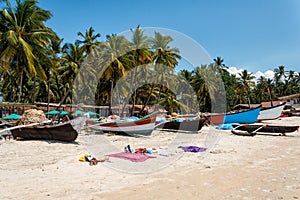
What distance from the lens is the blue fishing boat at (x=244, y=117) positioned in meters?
19.6

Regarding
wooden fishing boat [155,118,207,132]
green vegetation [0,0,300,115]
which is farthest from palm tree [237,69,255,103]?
wooden fishing boat [155,118,207,132]

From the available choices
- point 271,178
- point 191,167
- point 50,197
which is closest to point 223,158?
point 191,167

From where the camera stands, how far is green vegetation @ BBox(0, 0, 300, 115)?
1520 centimetres

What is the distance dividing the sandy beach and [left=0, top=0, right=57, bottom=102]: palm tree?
8.03 meters

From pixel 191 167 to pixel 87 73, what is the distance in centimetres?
2216

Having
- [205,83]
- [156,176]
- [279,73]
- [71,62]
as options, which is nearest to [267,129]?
[156,176]

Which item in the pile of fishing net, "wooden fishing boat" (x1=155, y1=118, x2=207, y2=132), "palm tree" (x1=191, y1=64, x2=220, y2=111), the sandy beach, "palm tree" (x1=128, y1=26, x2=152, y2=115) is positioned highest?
"palm tree" (x1=128, y1=26, x2=152, y2=115)

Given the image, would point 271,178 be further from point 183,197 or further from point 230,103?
point 230,103

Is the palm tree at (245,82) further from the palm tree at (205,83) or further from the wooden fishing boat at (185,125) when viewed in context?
the wooden fishing boat at (185,125)

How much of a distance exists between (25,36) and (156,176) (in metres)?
14.4

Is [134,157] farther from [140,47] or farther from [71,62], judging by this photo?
[71,62]

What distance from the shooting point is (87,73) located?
26.3 meters

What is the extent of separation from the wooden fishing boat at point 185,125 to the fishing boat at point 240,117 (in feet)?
19.0

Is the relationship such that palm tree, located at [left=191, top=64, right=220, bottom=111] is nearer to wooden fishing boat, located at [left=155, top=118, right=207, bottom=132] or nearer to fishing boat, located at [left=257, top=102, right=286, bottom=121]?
fishing boat, located at [left=257, top=102, right=286, bottom=121]
